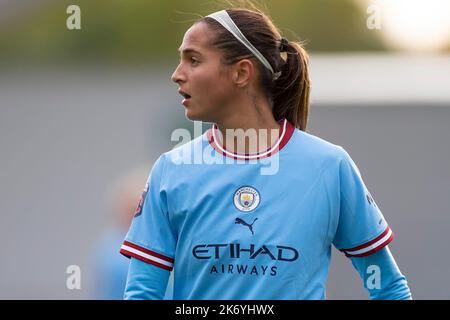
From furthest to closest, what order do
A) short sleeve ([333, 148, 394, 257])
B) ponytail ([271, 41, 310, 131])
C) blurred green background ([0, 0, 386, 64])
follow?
blurred green background ([0, 0, 386, 64])
ponytail ([271, 41, 310, 131])
short sleeve ([333, 148, 394, 257])

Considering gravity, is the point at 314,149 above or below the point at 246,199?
above

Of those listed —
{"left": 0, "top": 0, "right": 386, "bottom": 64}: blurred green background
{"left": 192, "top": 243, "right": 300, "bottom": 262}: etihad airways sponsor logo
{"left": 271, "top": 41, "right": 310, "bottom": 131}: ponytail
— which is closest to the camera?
{"left": 192, "top": 243, "right": 300, "bottom": 262}: etihad airways sponsor logo

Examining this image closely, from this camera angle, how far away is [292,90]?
3363mm

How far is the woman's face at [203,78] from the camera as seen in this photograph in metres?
3.19

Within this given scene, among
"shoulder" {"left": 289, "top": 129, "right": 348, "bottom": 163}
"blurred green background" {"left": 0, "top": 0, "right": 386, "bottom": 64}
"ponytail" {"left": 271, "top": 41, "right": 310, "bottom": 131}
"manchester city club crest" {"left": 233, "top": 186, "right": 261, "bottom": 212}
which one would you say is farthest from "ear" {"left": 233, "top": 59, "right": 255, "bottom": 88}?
"blurred green background" {"left": 0, "top": 0, "right": 386, "bottom": 64}

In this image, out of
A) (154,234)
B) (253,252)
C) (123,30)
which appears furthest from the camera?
(123,30)

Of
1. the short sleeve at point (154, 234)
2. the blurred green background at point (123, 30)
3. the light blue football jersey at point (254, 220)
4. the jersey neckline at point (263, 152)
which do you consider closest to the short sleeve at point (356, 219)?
the light blue football jersey at point (254, 220)

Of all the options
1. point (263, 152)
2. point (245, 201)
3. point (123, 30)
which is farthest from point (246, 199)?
point (123, 30)

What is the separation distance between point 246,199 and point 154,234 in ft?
0.99

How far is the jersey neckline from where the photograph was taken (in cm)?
320

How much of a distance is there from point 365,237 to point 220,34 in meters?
0.77

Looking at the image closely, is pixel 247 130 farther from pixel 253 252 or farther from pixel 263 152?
pixel 253 252

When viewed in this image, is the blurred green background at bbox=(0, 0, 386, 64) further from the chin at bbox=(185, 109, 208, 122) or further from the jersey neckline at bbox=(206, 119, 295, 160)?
the chin at bbox=(185, 109, 208, 122)

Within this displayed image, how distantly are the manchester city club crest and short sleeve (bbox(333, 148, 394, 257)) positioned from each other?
0.26 metres
